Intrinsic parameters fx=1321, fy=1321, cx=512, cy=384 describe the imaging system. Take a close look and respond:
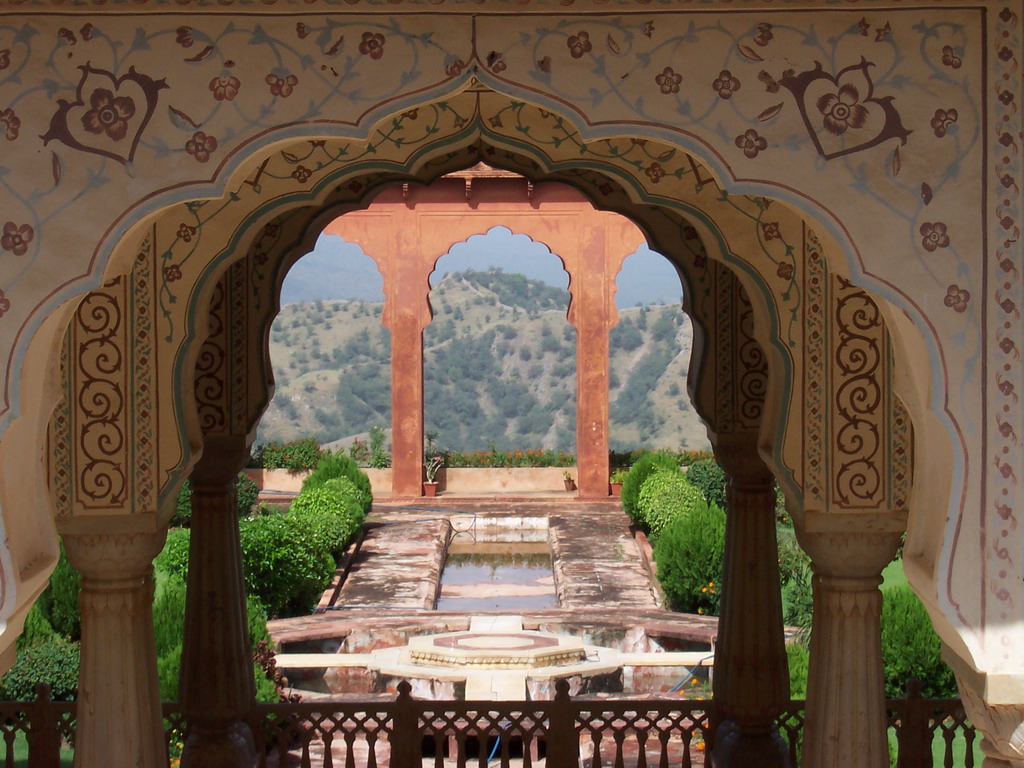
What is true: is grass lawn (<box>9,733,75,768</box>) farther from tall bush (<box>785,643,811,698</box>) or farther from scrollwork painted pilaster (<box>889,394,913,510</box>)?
scrollwork painted pilaster (<box>889,394,913,510</box>)

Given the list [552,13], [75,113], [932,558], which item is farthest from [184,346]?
[932,558]

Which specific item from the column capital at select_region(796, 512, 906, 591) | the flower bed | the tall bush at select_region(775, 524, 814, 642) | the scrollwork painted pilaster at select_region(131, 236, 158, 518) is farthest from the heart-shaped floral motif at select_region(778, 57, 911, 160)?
the flower bed

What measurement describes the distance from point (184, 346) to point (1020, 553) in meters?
2.92

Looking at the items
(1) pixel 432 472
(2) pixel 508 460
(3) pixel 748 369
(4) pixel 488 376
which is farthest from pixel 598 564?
(4) pixel 488 376

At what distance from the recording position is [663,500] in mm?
15844

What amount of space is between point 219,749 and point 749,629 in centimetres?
265

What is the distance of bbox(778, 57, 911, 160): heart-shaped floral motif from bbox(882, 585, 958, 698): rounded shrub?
5.32 m

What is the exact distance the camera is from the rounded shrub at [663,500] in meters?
15.3

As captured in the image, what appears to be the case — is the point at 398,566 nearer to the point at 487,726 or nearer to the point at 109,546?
the point at 487,726

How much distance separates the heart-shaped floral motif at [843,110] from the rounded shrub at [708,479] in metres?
13.9

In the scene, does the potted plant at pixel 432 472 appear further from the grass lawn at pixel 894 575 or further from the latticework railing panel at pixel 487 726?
the latticework railing panel at pixel 487 726

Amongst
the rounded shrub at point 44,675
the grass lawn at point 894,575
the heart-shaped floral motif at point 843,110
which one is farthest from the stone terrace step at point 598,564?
the heart-shaped floral motif at point 843,110

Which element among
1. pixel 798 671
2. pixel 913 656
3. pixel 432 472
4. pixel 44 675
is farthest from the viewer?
pixel 432 472

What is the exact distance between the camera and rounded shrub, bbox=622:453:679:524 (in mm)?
17266
